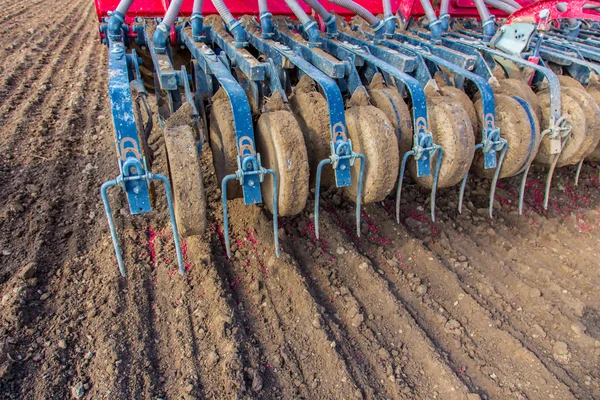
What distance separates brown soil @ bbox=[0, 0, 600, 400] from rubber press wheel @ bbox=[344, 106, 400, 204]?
2.00 feet

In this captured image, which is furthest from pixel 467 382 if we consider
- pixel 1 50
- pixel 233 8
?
pixel 1 50

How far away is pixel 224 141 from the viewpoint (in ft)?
7.39

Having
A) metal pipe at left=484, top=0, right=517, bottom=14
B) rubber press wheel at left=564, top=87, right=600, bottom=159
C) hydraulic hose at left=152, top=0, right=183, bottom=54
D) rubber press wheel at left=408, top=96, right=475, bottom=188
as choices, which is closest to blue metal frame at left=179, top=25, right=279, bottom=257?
hydraulic hose at left=152, top=0, right=183, bottom=54

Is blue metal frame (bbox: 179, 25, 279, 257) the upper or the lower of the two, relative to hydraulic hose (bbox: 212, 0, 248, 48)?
lower

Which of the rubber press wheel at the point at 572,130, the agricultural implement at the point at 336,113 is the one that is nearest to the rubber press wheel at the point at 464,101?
the agricultural implement at the point at 336,113

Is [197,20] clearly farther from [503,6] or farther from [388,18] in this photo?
[503,6]

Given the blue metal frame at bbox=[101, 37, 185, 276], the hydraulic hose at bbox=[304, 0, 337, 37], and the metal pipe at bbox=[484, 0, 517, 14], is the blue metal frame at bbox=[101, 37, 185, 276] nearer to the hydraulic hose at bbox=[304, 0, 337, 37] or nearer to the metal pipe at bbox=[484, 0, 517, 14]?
the hydraulic hose at bbox=[304, 0, 337, 37]

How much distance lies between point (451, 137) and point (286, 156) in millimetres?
996

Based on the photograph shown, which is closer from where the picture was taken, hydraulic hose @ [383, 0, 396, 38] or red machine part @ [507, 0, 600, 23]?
red machine part @ [507, 0, 600, 23]

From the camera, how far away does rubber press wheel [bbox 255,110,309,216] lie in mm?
2055

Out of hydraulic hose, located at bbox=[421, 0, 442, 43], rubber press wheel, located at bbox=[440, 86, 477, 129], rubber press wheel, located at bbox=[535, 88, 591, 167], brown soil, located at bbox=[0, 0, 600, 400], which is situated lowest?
brown soil, located at bbox=[0, 0, 600, 400]

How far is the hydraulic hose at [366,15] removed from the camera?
3.41 m

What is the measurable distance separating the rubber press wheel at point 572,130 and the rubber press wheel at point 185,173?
7.61ft

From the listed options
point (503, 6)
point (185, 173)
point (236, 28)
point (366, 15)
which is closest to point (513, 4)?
point (503, 6)
